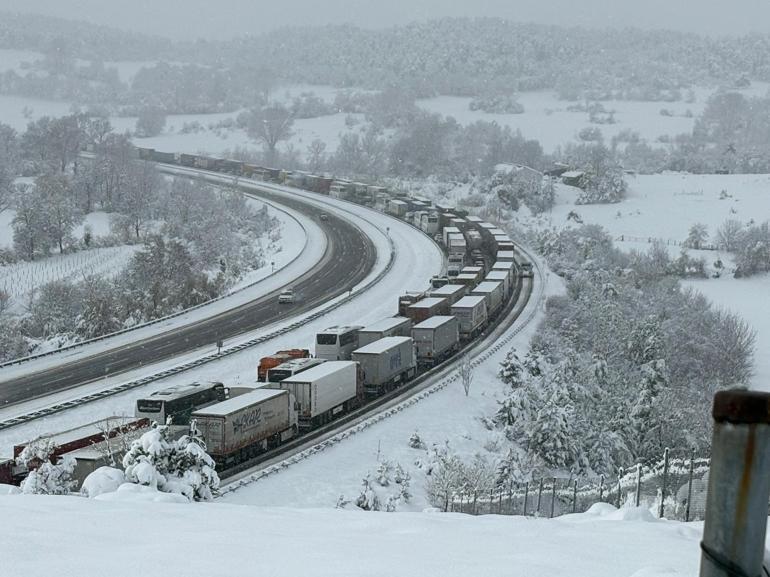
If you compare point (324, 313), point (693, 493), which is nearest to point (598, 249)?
point (324, 313)

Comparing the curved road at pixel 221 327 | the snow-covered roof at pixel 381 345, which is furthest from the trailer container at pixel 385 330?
the curved road at pixel 221 327

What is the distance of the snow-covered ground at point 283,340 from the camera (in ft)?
143

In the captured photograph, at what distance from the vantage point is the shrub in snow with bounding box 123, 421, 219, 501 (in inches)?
841

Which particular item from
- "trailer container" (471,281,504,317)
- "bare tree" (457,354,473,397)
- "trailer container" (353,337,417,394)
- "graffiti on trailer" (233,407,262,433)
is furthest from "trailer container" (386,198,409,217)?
"graffiti on trailer" (233,407,262,433)

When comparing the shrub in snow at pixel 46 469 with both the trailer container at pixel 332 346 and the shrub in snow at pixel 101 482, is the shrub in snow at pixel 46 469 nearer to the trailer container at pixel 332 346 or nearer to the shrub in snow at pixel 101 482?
the shrub in snow at pixel 101 482

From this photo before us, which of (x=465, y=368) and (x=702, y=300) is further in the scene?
(x=702, y=300)

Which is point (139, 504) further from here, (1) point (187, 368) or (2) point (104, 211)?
(2) point (104, 211)

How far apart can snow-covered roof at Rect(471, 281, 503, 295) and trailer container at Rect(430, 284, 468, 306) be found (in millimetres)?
873

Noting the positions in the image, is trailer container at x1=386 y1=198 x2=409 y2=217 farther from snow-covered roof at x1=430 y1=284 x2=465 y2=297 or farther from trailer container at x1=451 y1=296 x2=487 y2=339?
trailer container at x1=451 y1=296 x2=487 y2=339

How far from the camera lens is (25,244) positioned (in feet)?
300

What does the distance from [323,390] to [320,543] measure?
31.6 metres

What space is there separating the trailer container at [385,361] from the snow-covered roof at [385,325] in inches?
70.5

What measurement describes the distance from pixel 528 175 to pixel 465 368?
9612cm

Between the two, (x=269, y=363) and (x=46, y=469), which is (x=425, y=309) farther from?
(x=46, y=469)
